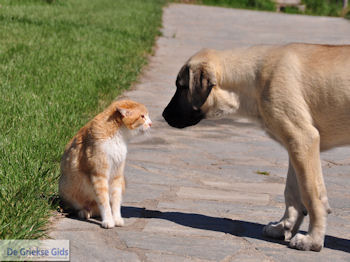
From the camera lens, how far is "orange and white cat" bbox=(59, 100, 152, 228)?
3.83 meters

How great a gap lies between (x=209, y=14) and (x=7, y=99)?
593 inches

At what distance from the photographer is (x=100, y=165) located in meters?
3.81

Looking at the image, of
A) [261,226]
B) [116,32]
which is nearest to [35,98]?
[261,226]

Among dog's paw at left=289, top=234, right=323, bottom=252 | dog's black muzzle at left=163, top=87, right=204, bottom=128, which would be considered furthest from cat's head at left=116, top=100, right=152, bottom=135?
dog's paw at left=289, top=234, right=323, bottom=252

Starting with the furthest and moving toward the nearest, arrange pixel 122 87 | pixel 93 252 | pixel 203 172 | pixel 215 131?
1. pixel 122 87
2. pixel 215 131
3. pixel 203 172
4. pixel 93 252

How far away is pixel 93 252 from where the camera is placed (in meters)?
3.32

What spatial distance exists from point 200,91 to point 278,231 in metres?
1.06

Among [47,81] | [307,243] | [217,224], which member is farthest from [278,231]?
[47,81]

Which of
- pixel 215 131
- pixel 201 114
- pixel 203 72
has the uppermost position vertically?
pixel 203 72

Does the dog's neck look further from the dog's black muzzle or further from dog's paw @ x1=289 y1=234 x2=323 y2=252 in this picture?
dog's paw @ x1=289 y1=234 x2=323 y2=252

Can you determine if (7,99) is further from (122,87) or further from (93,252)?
(93,252)

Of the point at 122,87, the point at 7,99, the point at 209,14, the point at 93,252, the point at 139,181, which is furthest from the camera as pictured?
the point at 209,14

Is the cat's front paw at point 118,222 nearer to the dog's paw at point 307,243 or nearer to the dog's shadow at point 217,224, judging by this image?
the dog's shadow at point 217,224

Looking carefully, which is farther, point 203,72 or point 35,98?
point 35,98
